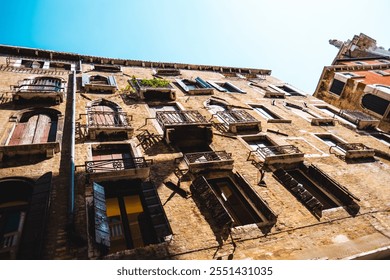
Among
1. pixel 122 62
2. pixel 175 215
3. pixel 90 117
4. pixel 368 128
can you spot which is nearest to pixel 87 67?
pixel 122 62

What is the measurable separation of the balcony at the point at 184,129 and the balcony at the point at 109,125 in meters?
1.82

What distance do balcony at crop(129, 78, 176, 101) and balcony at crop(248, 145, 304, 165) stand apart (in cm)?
744

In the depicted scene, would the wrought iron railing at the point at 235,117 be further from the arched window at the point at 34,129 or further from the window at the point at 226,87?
the arched window at the point at 34,129

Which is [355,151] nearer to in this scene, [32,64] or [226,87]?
[226,87]

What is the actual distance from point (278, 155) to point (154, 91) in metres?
9.23

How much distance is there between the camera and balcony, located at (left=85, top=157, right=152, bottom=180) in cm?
871

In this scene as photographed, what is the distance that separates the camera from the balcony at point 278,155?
11.9 meters

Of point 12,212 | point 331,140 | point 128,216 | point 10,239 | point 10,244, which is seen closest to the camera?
point 10,244

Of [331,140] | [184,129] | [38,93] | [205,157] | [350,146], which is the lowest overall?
[205,157]

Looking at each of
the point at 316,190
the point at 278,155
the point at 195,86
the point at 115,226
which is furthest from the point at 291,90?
the point at 115,226

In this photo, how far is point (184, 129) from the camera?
12.1m

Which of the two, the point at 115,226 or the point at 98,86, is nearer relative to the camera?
the point at 115,226

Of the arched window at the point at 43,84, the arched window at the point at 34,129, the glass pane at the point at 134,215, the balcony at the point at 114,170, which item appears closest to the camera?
the glass pane at the point at 134,215

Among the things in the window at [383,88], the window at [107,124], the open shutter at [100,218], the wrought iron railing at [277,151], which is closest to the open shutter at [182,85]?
the window at [107,124]
